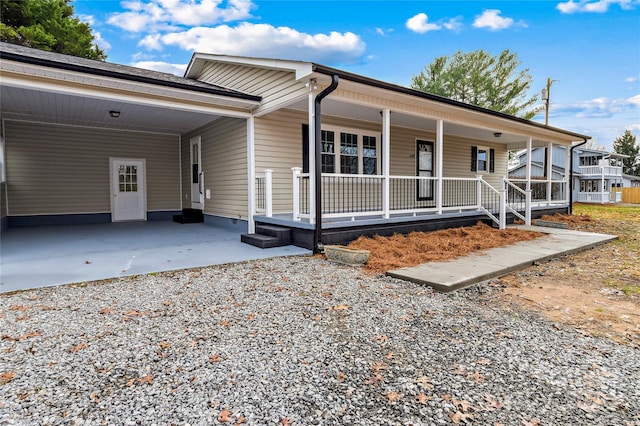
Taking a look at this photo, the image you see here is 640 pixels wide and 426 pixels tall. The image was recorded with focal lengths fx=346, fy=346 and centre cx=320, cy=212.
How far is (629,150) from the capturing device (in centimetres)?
4038

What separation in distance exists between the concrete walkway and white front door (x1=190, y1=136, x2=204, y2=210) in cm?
753

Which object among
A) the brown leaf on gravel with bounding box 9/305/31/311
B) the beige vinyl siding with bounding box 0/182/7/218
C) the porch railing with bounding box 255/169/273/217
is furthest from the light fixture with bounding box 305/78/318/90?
the beige vinyl siding with bounding box 0/182/7/218

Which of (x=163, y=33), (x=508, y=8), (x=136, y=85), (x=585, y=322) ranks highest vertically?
(x=163, y=33)

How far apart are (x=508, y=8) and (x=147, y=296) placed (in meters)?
17.3

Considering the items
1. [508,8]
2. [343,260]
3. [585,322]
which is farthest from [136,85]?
[508,8]

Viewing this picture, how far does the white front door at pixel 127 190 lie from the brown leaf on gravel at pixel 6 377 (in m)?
9.79

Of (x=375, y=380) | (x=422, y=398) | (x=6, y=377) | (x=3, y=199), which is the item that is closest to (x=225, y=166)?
(x=3, y=199)

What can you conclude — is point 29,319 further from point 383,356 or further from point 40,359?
point 383,356

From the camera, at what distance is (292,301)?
3.68m

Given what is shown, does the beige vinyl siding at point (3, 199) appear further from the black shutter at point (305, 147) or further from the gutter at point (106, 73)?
the black shutter at point (305, 147)

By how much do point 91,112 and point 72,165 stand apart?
2520 millimetres

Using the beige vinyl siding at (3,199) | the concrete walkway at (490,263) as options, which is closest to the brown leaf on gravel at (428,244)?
the concrete walkway at (490,263)

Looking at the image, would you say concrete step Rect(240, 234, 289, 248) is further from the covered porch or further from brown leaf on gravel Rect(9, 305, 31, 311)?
brown leaf on gravel Rect(9, 305, 31, 311)

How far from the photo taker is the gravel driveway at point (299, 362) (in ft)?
6.07
